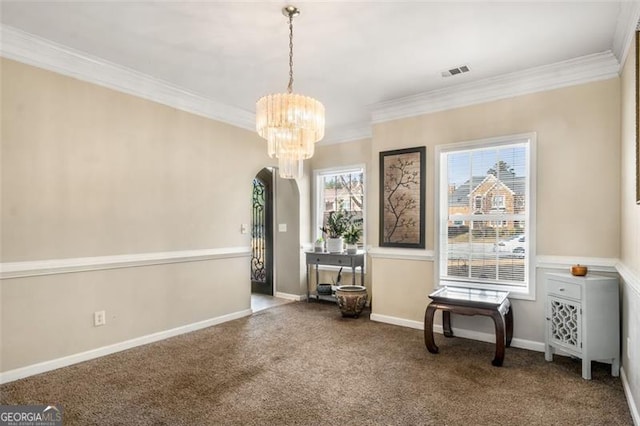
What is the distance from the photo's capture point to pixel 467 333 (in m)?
3.82

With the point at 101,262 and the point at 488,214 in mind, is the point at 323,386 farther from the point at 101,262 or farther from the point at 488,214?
the point at 488,214

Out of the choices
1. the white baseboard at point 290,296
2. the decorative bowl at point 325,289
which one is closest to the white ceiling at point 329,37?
the decorative bowl at point 325,289

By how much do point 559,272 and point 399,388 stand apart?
1.91 metres

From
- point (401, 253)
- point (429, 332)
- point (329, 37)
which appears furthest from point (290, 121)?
point (401, 253)

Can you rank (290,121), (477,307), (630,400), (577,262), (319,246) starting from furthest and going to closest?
1. (319,246)
2. (577,262)
3. (477,307)
4. (290,121)
5. (630,400)

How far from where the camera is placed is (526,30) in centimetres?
272

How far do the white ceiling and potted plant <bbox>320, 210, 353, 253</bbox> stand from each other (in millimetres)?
2239

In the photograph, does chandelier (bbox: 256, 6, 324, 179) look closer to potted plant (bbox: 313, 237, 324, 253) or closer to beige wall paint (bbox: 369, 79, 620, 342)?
beige wall paint (bbox: 369, 79, 620, 342)

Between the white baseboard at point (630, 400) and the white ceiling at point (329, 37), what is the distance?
2.51 m

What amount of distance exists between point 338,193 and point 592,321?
3.65 m

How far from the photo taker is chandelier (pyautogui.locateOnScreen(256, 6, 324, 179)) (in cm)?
253

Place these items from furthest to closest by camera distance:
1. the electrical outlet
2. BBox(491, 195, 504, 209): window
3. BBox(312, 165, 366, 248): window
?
BBox(312, 165, 366, 248): window
BBox(491, 195, 504, 209): window
the electrical outlet

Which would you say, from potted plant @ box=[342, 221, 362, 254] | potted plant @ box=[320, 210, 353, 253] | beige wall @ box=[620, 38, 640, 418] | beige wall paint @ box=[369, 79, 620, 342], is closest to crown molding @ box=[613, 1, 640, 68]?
beige wall @ box=[620, 38, 640, 418]

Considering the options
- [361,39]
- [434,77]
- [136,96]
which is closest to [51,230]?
[136,96]
